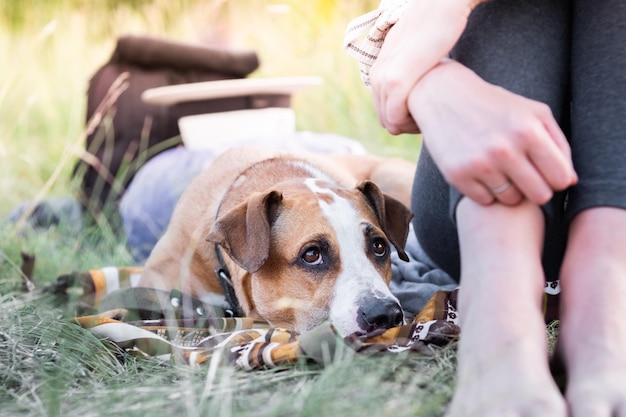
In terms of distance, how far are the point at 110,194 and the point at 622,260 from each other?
3.81 meters

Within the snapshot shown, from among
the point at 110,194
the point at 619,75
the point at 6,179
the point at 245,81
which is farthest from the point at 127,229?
the point at 619,75

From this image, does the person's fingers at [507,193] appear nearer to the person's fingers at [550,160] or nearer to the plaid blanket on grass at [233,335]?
the person's fingers at [550,160]

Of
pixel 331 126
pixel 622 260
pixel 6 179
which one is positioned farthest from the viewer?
pixel 331 126

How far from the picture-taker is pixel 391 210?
2676 mm

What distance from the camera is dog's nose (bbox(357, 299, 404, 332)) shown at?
209cm

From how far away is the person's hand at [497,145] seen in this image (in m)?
1.37

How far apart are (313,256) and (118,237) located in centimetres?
233

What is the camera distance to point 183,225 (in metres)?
3.01

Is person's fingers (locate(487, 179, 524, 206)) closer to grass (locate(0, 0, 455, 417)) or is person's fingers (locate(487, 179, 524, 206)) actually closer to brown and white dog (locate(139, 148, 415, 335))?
grass (locate(0, 0, 455, 417))

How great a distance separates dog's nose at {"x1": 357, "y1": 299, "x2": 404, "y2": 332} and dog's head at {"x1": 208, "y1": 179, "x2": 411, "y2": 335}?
10 centimetres

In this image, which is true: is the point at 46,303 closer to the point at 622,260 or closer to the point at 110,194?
the point at 622,260

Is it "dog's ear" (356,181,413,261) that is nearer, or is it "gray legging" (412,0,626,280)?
"gray legging" (412,0,626,280)

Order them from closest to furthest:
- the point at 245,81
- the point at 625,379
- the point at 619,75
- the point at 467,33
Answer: the point at 625,379 < the point at 619,75 < the point at 467,33 < the point at 245,81

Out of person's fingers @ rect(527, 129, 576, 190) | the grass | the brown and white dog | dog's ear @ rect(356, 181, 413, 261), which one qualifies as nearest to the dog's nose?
the brown and white dog
